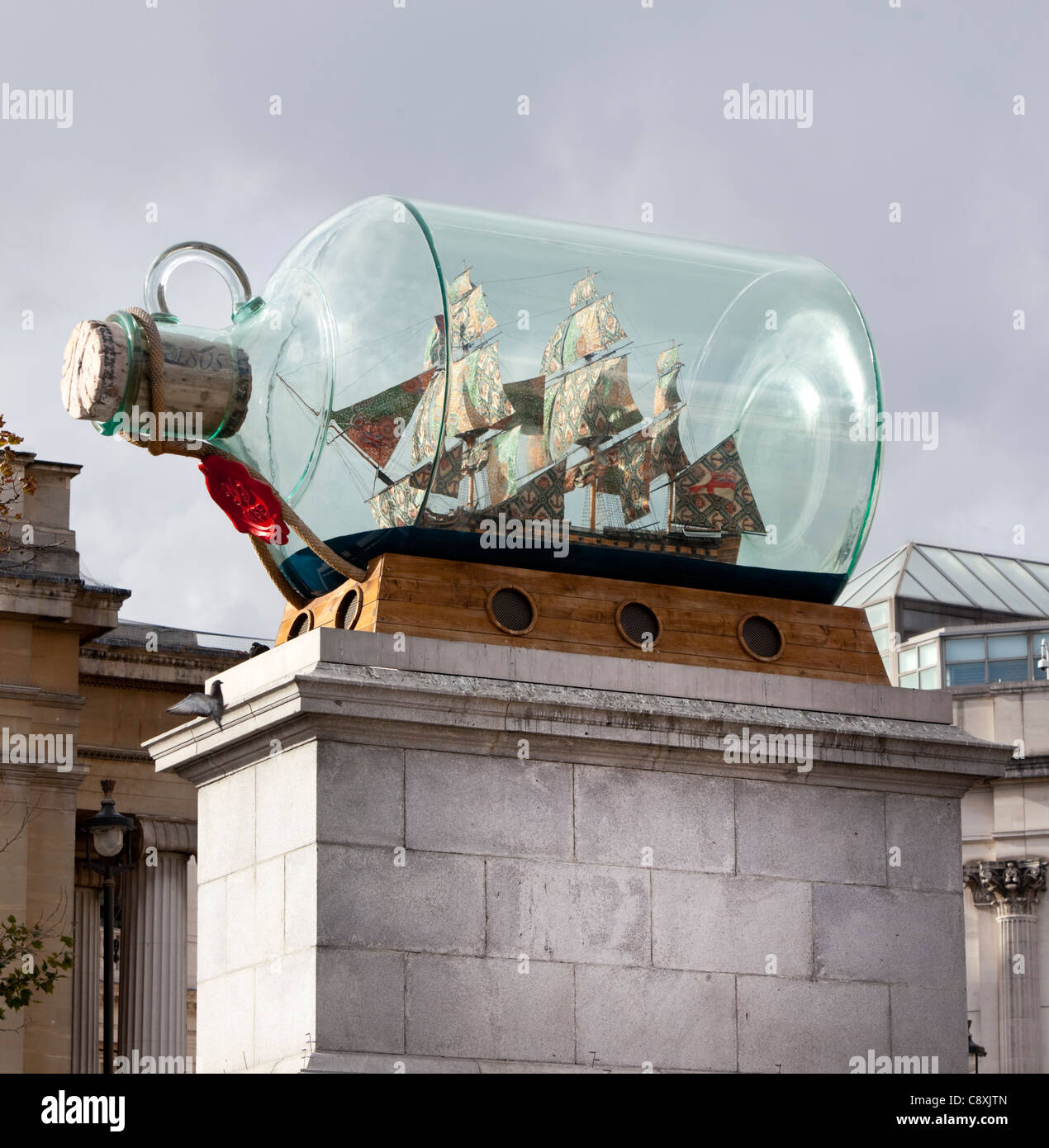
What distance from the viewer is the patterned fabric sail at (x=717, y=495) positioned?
14.0 meters

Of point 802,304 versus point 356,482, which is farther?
point 802,304

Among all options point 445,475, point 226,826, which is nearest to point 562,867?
point 226,826

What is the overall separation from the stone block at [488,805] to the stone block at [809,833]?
118cm

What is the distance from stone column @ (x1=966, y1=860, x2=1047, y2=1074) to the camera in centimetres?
6331

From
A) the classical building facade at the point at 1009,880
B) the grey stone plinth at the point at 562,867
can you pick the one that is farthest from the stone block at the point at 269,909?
the classical building facade at the point at 1009,880

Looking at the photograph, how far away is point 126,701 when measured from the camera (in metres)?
54.7

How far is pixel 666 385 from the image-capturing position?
45.9ft

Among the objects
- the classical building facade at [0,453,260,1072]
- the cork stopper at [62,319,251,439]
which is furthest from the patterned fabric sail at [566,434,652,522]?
the classical building facade at [0,453,260,1072]

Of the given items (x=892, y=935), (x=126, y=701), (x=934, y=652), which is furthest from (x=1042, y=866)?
(x=892, y=935)

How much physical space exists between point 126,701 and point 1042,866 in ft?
84.7

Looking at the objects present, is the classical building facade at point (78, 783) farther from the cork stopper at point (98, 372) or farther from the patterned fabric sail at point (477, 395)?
the patterned fabric sail at point (477, 395)

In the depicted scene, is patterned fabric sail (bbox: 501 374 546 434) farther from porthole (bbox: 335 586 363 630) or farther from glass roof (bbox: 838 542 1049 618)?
glass roof (bbox: 838 542 1049 618)

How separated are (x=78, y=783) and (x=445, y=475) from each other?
1553 inches
